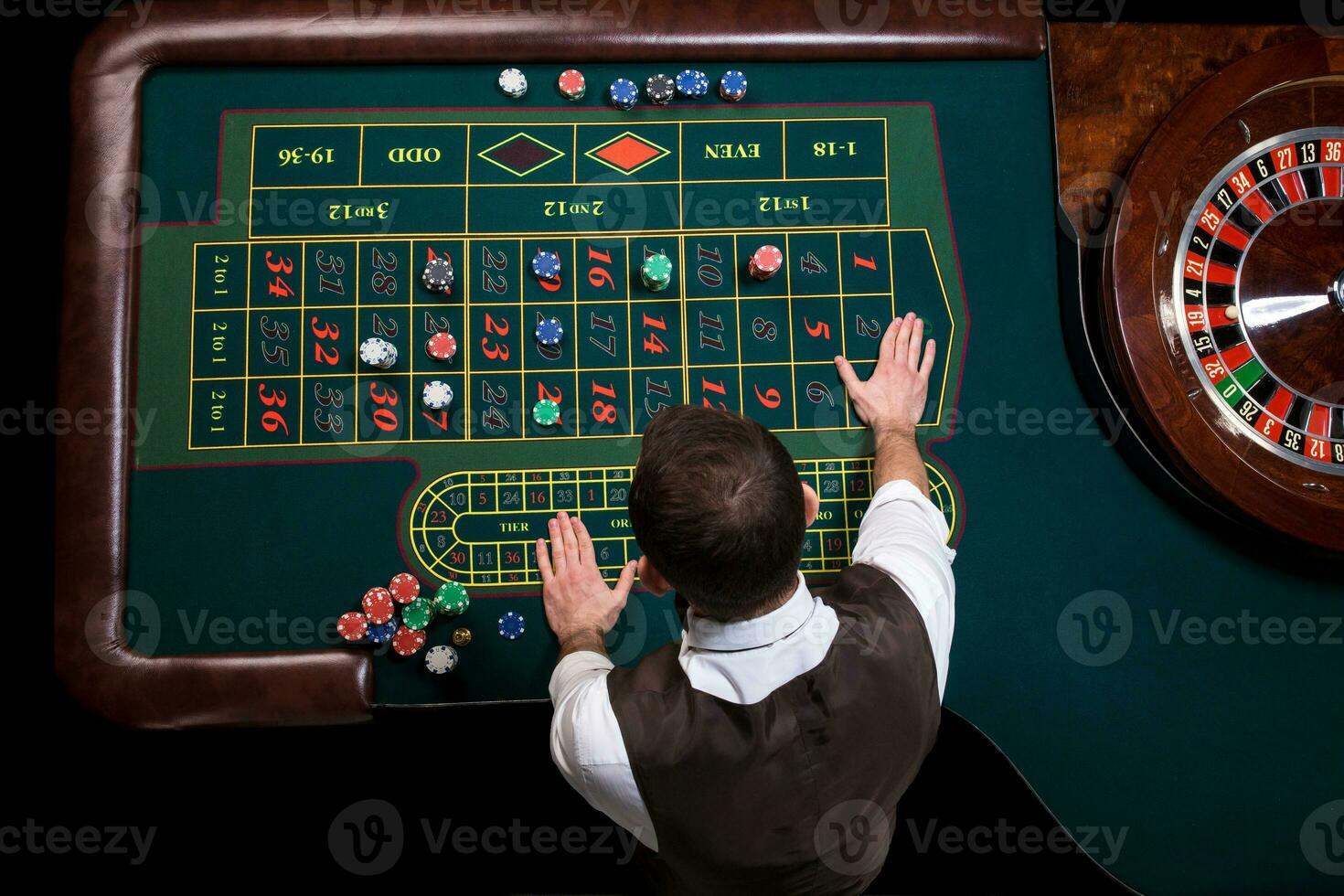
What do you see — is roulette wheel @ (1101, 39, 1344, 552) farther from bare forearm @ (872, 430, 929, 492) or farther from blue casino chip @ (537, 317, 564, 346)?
blue casino chip @ (537, 317, 564, 346)

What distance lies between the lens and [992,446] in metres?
2.22

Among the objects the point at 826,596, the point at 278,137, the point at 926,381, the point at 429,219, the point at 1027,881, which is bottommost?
the point at 1027,881

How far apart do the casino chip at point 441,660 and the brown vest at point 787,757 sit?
63cm

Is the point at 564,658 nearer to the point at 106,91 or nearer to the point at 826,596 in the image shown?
the point at 826,596

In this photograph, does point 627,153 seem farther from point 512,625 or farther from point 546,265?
point 512,625

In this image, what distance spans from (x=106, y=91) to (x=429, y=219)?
96 cm

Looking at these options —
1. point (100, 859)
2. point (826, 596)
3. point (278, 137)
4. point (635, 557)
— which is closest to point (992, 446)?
point (826, 596)

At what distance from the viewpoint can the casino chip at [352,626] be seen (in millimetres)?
2088

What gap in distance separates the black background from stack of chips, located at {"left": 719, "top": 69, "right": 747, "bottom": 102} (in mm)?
1475

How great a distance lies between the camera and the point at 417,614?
82.8 inches

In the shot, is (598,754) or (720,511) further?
(598,754)

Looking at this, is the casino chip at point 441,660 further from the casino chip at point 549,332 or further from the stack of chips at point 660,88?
the stack of chips at point 660,88

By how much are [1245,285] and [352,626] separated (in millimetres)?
2588

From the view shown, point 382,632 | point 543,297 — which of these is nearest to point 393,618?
point 382,632
